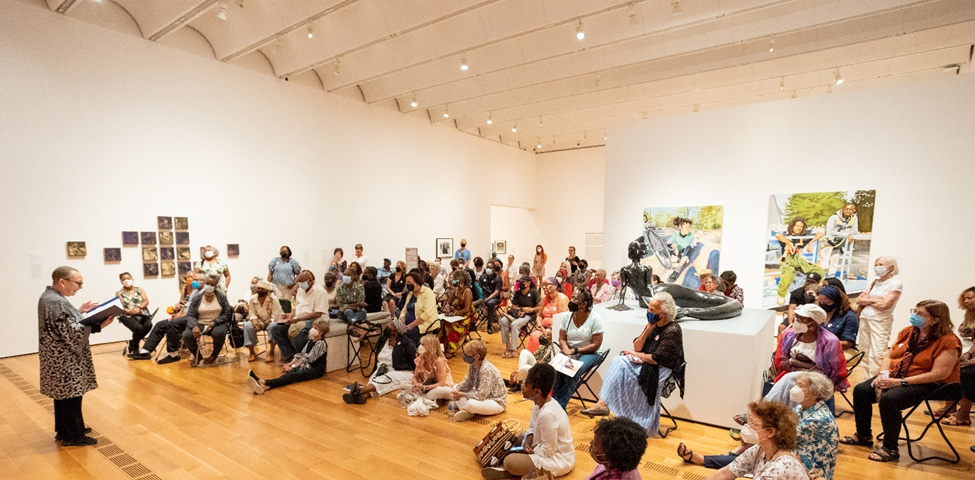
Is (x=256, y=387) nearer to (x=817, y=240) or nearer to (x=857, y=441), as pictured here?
(x=857, y=441)

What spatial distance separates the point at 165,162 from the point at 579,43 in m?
7.96

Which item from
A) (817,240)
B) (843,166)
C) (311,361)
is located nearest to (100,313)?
(311,361)

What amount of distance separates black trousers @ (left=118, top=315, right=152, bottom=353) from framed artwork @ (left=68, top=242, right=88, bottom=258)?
135 centimetres

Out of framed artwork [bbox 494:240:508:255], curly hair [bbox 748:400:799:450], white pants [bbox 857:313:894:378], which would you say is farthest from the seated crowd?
framed artwork [bbox 494:240:508:255]

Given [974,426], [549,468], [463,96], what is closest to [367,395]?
[549,468]

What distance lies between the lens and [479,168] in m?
15.3

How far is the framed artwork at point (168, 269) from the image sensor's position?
8172 millimetres

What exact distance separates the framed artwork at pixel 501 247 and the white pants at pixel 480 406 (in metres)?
12.6

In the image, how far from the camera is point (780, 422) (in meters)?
2.45

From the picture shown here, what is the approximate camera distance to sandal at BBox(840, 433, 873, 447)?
13.8 ft

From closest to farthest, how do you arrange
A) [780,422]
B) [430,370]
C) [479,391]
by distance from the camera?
[780,422] < [479,391] < [430,370]

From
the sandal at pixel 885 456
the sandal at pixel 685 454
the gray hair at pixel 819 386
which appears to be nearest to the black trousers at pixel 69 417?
the sandal at pixel 685 454

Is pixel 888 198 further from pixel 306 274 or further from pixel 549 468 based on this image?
pixel 306 274

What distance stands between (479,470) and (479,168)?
12379mm
